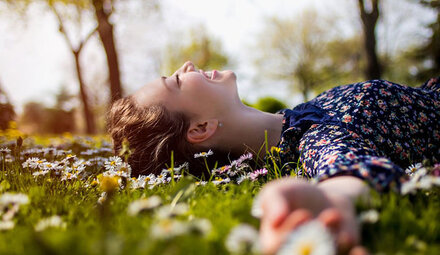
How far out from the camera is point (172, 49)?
24.6 m

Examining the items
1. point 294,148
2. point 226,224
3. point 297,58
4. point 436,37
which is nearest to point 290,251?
point 226,224

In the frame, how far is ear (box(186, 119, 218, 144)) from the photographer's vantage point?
2494mm

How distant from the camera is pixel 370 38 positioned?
9352 mm

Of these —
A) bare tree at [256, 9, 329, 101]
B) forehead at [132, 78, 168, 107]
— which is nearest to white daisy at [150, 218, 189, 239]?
forehead at [132, 78, 168, 107]

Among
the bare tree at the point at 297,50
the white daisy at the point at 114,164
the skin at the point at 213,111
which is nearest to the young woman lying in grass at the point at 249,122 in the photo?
the skin at the point at 213,111

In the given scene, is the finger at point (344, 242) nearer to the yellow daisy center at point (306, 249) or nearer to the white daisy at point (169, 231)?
the yellow daisy center at point (306, 249)

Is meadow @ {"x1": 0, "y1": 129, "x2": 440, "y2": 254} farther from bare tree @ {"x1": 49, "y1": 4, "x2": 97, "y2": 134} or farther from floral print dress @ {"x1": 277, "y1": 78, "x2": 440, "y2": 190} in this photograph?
bare tree @ {"x1": 49, "y1": 4, "x2": 97, "y2": 134}

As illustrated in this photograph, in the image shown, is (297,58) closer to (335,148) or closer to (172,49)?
(172,49)

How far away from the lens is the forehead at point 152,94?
2555mm

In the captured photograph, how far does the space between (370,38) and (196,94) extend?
8.62 m

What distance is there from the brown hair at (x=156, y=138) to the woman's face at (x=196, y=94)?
0.07m

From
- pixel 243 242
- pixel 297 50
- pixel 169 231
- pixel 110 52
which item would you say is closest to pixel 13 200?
pixel 169 231

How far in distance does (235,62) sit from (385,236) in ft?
91.9

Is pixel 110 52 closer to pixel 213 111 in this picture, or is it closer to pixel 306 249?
pixel 213 111
